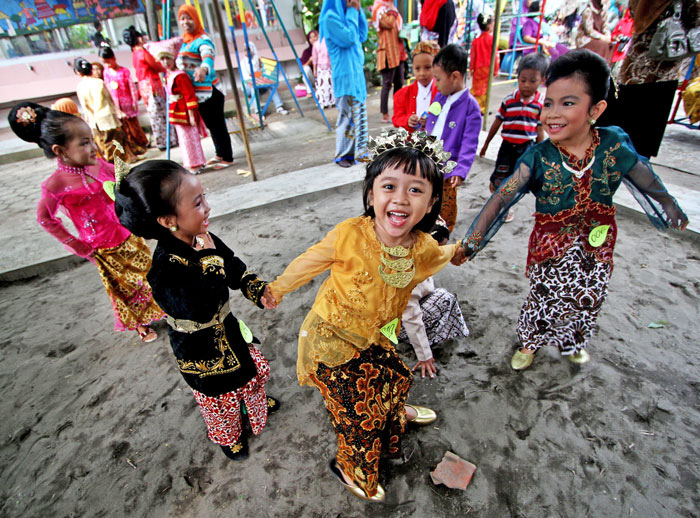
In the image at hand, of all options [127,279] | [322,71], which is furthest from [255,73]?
[127,279]

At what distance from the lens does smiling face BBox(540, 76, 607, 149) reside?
5.49 ft

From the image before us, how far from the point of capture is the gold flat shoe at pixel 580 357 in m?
2.32

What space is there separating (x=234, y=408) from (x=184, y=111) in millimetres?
5064

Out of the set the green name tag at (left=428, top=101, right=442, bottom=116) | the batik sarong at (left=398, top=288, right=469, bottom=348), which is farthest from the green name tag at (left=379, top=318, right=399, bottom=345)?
the green name tag at (left=428, top=101, right=442, bottom=116)

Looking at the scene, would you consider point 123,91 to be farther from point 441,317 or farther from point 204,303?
point 441,317

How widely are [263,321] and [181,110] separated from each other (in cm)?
412

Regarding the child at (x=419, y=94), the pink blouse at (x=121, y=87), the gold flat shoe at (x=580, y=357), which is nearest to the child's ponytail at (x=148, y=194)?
the child at (x=419, y=94)

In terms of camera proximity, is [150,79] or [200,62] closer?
[200,62]

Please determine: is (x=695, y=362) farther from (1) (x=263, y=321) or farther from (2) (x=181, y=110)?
(2) (x=181, y=110)

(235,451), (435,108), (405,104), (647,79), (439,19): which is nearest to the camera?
(235,451)

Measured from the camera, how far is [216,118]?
5.88 m

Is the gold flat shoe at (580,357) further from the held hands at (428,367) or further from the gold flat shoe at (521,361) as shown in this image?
the held hands at (428,367)

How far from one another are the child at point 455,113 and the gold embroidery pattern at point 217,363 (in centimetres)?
207

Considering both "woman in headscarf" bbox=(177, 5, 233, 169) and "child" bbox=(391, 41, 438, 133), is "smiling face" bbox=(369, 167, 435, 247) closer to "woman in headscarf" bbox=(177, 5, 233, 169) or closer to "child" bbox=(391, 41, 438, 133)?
"child" bbox=(391, 41, 438, 133)
